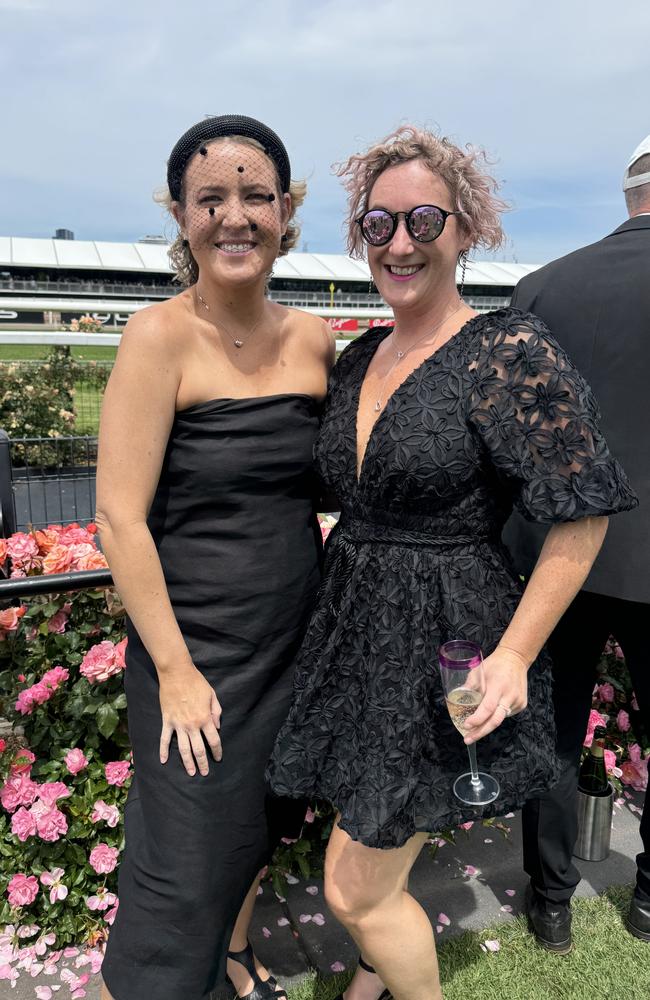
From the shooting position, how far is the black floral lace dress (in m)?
1.62

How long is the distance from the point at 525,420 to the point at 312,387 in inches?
25.9

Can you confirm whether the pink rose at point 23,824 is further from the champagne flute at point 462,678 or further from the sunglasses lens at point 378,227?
the sunglasses lens at point 378,227

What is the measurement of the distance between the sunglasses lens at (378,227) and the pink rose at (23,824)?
208cm

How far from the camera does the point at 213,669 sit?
1.91 metres

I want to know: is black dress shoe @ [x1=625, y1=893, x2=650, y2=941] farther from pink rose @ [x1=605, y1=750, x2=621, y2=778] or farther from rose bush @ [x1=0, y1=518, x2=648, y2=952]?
rose bush @ [x1=0, y1=518, x2=648, y2=952]

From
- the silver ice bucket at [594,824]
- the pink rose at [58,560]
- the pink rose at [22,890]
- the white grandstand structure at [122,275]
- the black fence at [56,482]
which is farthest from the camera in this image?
the white grandstand structure at [122,275]

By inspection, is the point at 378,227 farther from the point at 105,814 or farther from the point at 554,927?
the point at 554,927

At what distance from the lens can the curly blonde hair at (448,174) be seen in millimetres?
1827

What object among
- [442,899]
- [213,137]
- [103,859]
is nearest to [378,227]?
[213,137]

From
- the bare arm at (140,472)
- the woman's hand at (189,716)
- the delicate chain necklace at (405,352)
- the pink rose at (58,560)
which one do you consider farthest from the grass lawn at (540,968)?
the delicate chain necklace at (405,352)

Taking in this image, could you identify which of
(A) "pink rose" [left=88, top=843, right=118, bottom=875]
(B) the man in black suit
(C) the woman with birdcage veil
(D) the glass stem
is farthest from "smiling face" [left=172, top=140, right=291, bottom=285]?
(A) "pink rose" [left=88, top=843, right=118, bottom=875]

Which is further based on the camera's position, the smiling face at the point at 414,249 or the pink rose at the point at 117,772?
the pink rose at the point at 117,772

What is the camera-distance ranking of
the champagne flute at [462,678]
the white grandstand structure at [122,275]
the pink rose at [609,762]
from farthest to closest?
the white grandstand structure at [122,275]
the pink rose at [609,762]
the champagne flute at [462,678]

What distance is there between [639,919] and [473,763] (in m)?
1.47
